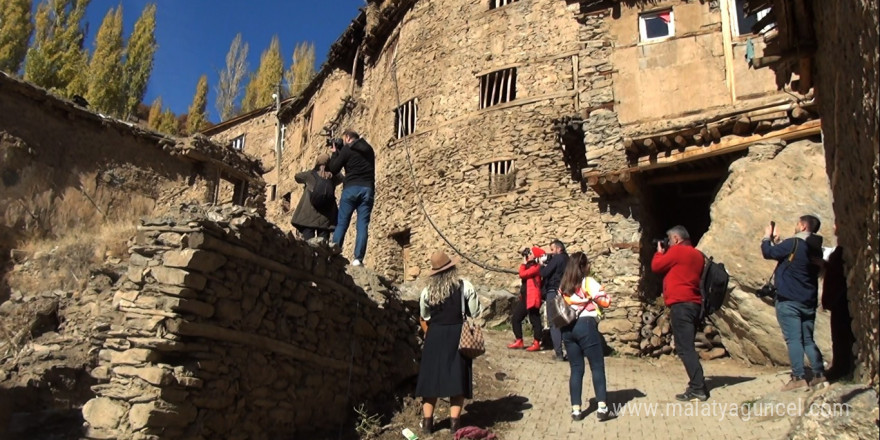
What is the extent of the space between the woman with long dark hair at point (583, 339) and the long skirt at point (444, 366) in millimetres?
1064

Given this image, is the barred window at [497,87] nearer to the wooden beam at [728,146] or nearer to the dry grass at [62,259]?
the wooden beam at [728,146]

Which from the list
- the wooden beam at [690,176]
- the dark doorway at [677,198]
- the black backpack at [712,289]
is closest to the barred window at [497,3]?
the dark doorway at [677,198]

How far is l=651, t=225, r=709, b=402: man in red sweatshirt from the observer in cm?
667

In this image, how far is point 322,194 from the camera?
8.04 meters

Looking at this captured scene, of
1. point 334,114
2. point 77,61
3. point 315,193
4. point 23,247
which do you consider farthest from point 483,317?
point 77,61

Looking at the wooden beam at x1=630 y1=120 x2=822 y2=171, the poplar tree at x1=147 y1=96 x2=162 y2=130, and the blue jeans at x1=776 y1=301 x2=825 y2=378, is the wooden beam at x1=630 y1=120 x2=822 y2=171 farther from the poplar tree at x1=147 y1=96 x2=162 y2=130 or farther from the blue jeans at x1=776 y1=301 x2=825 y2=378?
the poplar tree at x1=147 y1=96 x2=162 y2=130

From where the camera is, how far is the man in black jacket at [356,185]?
8258 mm

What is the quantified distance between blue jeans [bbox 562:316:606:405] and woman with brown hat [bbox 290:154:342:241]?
3.27 metres

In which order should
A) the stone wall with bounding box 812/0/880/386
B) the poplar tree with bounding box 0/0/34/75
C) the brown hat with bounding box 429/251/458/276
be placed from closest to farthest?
the stone wall with bounding box 812/0/880/386, the brown hat with bounding box 429/251/458/276, the poplar tree with bounding box 0/0/34/75

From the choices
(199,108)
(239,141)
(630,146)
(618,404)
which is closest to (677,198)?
(630,146)

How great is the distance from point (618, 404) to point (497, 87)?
1077 centimetres

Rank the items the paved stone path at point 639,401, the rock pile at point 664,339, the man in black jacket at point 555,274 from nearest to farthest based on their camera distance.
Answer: the paved stone path at point 639,401, the man in black jacket at point 555,274, the rock pile at point 664,339

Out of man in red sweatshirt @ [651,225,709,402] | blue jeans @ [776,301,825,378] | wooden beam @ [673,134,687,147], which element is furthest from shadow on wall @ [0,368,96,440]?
wooden beam @ [673,134,687,147]

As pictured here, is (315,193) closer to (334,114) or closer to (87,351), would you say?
(87,351)
